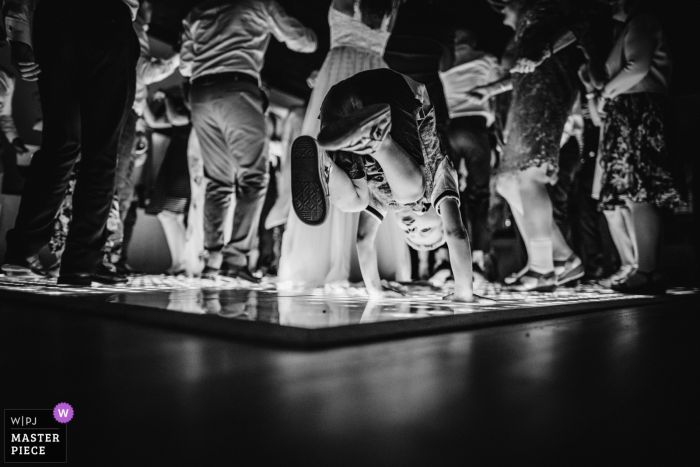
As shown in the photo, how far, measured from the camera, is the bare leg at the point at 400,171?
115cm

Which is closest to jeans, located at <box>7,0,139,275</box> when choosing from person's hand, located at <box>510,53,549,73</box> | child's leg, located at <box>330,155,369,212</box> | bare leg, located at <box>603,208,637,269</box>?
child's leg, located at <box>330,155,369,212</box>

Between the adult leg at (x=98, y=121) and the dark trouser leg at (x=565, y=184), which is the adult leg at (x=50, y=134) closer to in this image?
the adult leg at (x=98, y=121)

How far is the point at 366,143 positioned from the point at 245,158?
→ 1.47 meters

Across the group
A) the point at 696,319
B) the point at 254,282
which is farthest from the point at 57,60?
the point at 696,319

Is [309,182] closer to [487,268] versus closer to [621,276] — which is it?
[487,268]

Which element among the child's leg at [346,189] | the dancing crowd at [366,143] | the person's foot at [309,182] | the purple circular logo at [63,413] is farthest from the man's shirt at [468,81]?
the purple circular logo at [63,413]

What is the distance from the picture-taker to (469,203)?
8.46ft

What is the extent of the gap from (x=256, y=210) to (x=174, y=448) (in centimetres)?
219

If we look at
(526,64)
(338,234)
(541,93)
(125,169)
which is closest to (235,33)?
(125,169)

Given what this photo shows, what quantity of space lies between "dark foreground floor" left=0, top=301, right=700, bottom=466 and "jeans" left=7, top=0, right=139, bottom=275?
1145 millimetres

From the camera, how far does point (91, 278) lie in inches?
67.4

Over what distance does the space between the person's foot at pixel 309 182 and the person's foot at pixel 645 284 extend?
146 cm

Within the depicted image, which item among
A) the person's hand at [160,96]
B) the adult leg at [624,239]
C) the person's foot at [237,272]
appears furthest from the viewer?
the person's hand at [160,96]

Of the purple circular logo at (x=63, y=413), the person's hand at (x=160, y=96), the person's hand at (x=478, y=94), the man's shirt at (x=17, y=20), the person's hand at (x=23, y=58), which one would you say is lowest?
the purple circular logo at (x=63, y=413)
